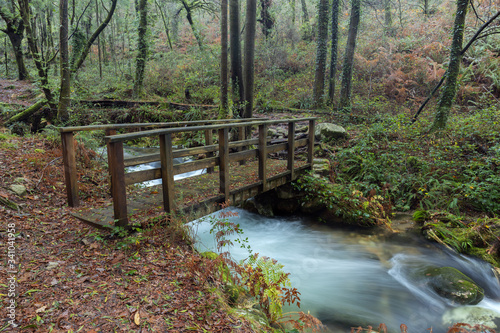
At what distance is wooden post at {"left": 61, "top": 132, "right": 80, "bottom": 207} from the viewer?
4637 millimetres

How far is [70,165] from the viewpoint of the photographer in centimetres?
471

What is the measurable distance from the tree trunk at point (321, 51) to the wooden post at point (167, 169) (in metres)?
11.9

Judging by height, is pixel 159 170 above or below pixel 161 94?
below

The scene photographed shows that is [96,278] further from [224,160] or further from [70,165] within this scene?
[224,160]

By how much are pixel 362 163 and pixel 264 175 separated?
11.5ft

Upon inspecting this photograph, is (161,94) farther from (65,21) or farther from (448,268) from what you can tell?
(448,268)

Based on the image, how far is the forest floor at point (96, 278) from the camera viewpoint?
254cm

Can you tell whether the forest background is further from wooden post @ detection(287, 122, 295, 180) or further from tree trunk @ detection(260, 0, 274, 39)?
wooden post @ detection(287, 122, 295, 180)

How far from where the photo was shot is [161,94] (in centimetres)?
1775

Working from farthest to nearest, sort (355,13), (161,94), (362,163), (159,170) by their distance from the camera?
(161,94) → (355,13) → (362,163) → (159,170)

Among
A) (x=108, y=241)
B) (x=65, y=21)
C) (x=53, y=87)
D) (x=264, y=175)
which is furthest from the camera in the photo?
(x=53, y=87)

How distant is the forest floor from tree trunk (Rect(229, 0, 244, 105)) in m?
6.35

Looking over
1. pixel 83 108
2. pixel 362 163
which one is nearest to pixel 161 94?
pixel 83 108

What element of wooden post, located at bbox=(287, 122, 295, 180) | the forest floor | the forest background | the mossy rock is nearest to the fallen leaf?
the forest floor
